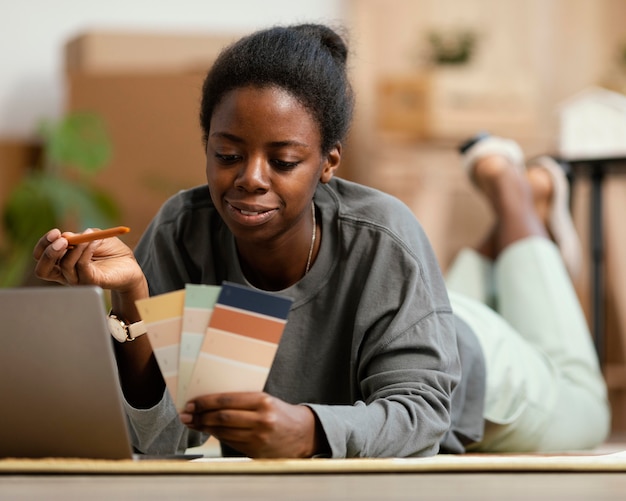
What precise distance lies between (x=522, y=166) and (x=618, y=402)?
0.97 metres

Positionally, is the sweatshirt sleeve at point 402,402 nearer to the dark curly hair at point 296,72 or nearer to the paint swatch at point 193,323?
the paint swatch at point 193,323

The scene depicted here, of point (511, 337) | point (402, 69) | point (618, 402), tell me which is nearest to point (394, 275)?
point (511, 337)

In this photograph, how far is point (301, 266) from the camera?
1.18 m

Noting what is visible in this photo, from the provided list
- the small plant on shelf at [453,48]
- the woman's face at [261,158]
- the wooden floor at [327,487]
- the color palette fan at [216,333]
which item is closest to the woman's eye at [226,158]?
the woman's face at [261,158]

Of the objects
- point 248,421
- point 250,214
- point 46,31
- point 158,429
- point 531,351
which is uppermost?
point 46,31

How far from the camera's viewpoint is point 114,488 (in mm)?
Answer: 731

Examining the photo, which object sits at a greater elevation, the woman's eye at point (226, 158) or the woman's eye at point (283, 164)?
the woman's eye at point (226, 158)

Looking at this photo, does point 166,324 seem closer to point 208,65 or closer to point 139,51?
point 208,65

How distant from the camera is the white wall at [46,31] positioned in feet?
12.3

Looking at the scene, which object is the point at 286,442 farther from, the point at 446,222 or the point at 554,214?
the point at 446,222

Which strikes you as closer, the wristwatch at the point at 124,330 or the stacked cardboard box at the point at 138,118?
the wristwatch at the point at 124,330

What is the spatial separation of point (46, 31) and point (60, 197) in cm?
81

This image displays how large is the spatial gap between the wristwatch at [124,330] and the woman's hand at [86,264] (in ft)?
0.11

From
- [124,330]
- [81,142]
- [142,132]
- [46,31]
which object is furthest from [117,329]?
[46,31]
